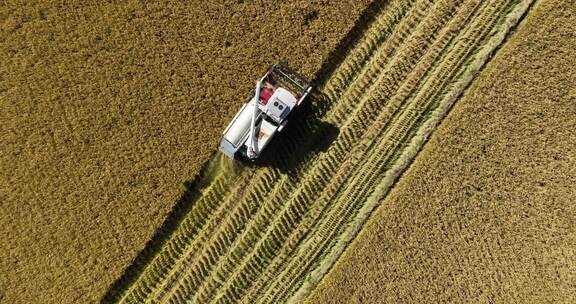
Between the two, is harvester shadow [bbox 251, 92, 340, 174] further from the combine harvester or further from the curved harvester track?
the combine harvester

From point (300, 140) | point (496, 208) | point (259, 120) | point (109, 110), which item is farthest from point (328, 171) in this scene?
point (109, 110)

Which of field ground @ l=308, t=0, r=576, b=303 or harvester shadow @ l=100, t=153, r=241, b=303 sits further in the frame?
harvester shadow @ l=100, t=153, r=241, b=303

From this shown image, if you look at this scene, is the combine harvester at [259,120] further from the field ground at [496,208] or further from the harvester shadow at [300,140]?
the field ground at [496,208]

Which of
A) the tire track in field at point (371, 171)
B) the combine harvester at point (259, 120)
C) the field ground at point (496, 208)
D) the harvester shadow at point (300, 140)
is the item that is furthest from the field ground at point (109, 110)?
the field ground at point (496, 208)

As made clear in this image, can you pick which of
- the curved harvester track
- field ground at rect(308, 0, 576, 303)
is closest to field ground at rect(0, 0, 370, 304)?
the curved harvester track

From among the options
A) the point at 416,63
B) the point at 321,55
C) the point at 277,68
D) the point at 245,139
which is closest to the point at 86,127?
the point at 245,139
